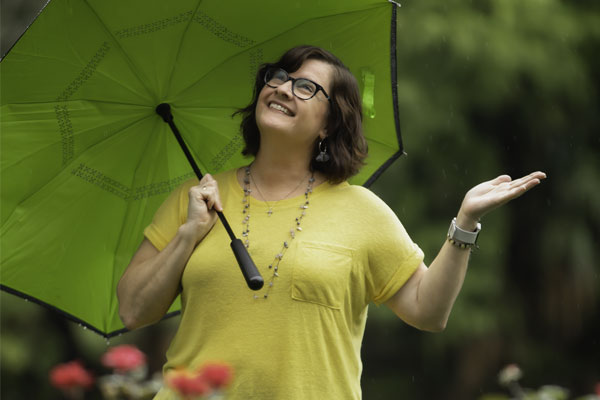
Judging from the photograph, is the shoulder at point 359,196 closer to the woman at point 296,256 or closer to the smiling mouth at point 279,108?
the woman at point 296,256

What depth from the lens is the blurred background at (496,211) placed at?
→ 586 centimetres

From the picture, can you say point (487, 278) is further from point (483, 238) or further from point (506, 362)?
point (506, 362)

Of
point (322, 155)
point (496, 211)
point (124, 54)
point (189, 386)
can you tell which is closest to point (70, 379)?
point (189, 386)

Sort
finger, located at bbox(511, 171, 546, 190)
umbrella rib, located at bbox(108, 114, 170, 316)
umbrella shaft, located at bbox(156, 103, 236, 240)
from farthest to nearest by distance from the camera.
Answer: umbrella rib, located at bbox(108, 114, 170, 316) < umbrella shaft, located at bbox(156, 103, 236, 240) < finger, located at bbox(511, 171, 546, 190)

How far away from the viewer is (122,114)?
269 centimetres

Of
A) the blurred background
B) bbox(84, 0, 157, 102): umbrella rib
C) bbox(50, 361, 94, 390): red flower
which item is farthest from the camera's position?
the blurred background

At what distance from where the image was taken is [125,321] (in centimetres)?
247

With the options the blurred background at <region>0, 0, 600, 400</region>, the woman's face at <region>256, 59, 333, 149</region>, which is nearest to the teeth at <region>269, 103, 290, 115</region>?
the woman's face at <region>256, 59, 333, 149</region>

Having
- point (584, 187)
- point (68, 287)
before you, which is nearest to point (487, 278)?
point (584, 187)

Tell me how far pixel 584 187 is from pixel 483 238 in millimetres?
775

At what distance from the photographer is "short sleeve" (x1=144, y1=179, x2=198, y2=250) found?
249cm

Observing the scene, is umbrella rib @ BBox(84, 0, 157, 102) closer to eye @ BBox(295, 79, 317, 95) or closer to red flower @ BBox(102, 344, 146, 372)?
eye @ BBox(295, 79, 317, 95)

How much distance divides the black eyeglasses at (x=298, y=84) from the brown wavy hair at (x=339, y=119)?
52 mm

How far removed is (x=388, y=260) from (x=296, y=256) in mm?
246
